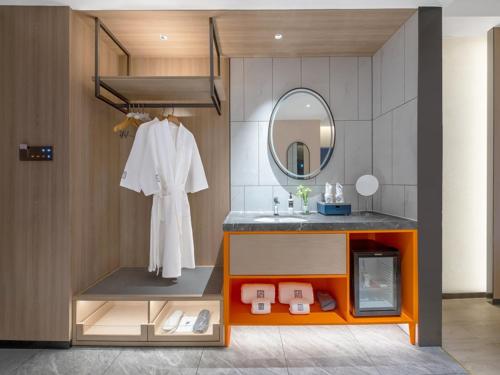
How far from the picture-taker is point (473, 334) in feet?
7.30

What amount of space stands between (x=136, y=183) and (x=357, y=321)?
1847 mm

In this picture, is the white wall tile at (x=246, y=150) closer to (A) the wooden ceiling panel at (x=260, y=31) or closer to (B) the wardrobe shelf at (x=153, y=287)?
(A) the wooden ceiling panel at (x=260, y=31)

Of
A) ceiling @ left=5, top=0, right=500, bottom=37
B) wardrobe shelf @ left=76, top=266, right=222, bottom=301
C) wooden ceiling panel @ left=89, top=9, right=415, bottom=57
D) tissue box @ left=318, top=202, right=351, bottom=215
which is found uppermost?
ceiling @ left=5, top=0, right=500, bottom=37

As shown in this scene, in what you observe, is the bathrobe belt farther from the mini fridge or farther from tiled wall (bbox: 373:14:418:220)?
tiled wall (bbox: 373:14:418:220)

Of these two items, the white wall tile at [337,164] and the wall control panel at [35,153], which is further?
the white wall tile at [337,164]

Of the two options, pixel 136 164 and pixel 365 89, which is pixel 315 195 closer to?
pixel 365 89

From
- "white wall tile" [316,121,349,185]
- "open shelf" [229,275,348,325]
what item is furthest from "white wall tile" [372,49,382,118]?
"open shelf" [229,275,348,325]

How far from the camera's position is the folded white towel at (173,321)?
6.82 feet

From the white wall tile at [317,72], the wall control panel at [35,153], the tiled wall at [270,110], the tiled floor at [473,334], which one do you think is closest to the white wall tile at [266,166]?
the tiled wall at [270,110]

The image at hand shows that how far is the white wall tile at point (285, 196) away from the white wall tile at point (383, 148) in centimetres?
73

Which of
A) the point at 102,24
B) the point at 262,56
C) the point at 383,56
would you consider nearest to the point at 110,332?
the point at 102,24

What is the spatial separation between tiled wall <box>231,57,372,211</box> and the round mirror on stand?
0.21 meters

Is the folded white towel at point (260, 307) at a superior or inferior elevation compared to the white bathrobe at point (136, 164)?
inferior

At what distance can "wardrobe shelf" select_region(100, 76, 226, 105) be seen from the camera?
85.9 inches
